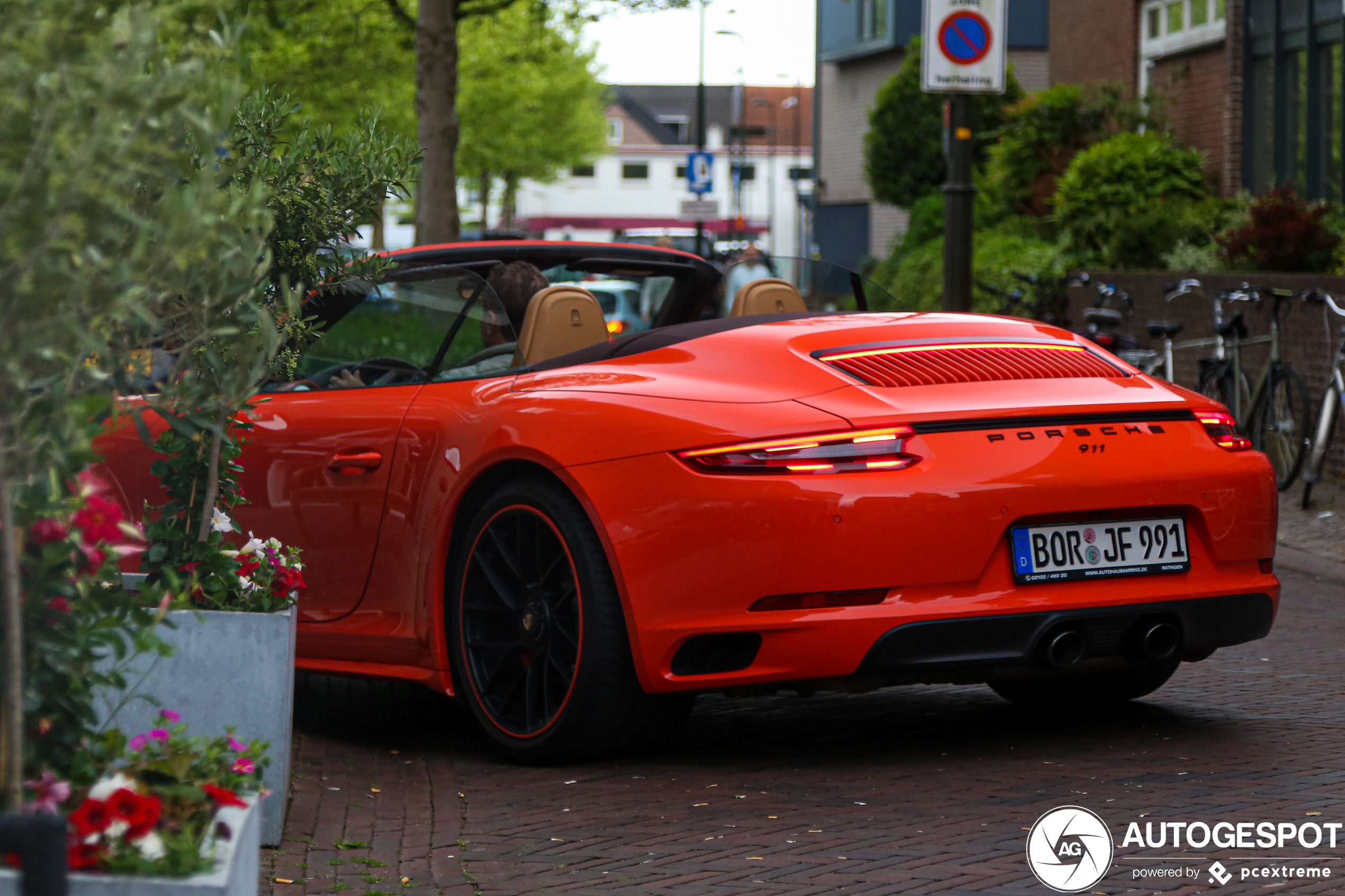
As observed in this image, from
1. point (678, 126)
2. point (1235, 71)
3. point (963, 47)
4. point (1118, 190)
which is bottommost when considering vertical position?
point (1118, 190)

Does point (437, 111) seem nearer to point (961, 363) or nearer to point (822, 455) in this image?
point (961, 363)

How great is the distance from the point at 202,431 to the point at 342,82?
93.8ft

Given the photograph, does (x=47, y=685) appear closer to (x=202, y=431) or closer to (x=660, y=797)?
(x=202, y=431)

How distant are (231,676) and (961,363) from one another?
6.51ft

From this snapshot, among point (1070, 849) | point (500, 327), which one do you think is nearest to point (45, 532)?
point (1070, 849)

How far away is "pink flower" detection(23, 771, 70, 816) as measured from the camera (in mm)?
A: 2533

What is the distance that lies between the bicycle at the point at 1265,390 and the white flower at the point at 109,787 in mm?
8775

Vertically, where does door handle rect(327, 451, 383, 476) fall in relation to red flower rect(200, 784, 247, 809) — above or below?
above

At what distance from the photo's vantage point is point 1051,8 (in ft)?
87.6

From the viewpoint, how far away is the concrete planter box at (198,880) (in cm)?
236

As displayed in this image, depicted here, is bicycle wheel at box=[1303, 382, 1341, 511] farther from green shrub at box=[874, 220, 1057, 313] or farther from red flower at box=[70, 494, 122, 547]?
red flower at box=[70, 494, 122, 547]

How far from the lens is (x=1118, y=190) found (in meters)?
19.6

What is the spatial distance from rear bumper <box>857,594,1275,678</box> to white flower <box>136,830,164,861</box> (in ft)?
7.48

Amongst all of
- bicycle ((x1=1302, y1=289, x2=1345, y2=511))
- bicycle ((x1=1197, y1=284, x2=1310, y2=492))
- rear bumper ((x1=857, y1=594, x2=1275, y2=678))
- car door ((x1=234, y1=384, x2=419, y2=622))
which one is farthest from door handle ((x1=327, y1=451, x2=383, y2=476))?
bicycle ((x1=1302, y1=289, x2=1345, y2=511))
